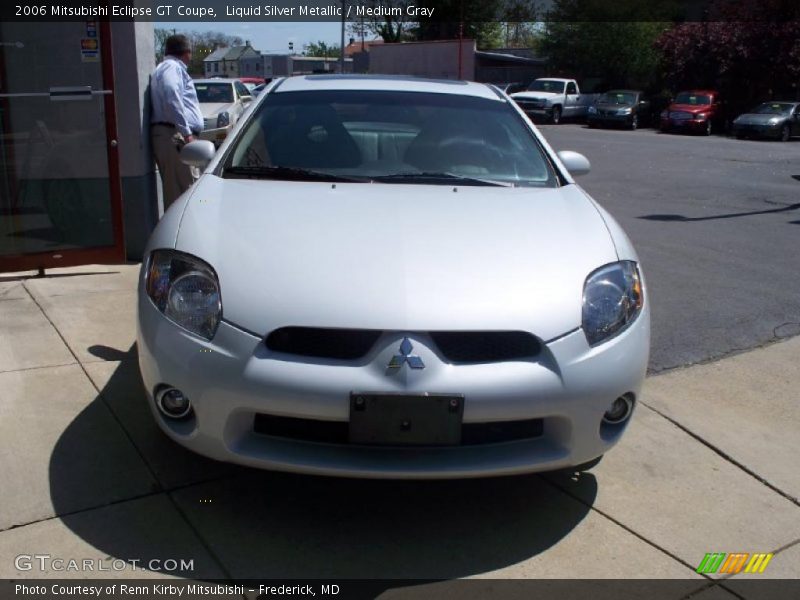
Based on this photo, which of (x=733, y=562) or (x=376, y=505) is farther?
(x=376, y=505)

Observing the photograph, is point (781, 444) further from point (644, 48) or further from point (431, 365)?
point (644, 48)

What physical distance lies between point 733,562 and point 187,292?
84.7 inches

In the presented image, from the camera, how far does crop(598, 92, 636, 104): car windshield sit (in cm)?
3222

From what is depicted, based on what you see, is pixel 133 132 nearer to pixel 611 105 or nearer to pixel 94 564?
pixel 94 564

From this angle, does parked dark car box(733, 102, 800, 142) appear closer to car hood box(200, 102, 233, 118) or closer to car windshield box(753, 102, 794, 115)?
car windshield box(753, 102, 794, 115)

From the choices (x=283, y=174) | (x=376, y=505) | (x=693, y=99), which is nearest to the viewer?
(x=376, y=505)

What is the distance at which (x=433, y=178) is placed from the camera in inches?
150

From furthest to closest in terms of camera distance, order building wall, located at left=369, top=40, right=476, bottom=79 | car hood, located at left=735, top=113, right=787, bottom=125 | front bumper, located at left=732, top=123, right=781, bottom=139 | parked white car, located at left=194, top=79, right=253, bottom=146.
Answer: building wall, located at left=369, top=40, right=476, bottom=79 → car hood, located at left=735, top=113, right=787, bottom=125 → front bumper, located at left=732, top=123, right=781, bottom=139 → parked white car, located at left=194, top=79, right=253, bottom=146

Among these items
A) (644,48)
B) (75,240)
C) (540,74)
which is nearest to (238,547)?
(75,240)

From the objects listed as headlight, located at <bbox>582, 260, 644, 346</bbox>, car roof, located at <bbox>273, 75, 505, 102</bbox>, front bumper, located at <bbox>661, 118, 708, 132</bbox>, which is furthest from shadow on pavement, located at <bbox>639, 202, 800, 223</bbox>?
front bumper, located at <bbox>661, 118, 708, 132</bbox>

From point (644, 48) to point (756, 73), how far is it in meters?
6.24

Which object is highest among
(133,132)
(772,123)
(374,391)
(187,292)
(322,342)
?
(133,132)

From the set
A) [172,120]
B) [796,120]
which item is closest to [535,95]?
[796,120]

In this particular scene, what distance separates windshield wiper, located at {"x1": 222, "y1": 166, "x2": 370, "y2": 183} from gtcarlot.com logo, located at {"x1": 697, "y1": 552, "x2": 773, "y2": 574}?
6.87ft
